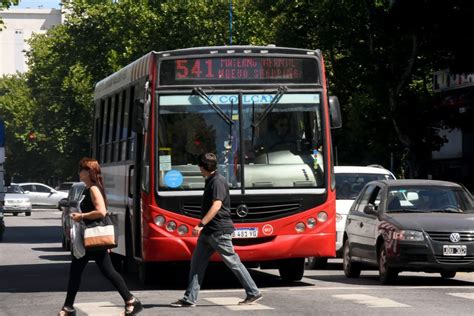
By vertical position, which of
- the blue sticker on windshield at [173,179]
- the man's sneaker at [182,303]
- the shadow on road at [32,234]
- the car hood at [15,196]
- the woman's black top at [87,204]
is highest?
the blue sticker on windshield at [173,179]

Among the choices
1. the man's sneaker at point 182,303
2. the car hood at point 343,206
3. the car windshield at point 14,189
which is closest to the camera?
the man's sneaker at point 182,303

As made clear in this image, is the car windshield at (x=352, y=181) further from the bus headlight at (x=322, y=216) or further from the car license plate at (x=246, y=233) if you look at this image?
the car license plate at (x=246, y=233)

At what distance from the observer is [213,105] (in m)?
18.6

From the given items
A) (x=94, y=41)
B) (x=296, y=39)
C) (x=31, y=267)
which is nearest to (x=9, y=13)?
(x=94, y=41)

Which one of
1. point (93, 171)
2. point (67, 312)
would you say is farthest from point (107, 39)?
point (67, 312)

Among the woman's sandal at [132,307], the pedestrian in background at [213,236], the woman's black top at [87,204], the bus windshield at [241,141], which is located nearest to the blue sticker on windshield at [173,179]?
the bus windshield at [241,141]

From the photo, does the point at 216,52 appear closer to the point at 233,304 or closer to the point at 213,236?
the point at 213,236

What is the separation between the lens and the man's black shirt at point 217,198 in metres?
15.4

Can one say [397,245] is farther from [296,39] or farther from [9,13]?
[9,13]

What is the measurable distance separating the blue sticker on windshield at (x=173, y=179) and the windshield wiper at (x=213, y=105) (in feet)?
3.15

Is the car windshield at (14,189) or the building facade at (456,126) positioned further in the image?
the car windshield at (14,189)

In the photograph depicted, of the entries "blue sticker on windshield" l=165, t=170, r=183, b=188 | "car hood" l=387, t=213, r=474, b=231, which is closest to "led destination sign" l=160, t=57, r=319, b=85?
"blue sticker on windshield" l=165, t=170, r=183, b=188

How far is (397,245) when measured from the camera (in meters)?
18.8

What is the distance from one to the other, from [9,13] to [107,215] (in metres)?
179
